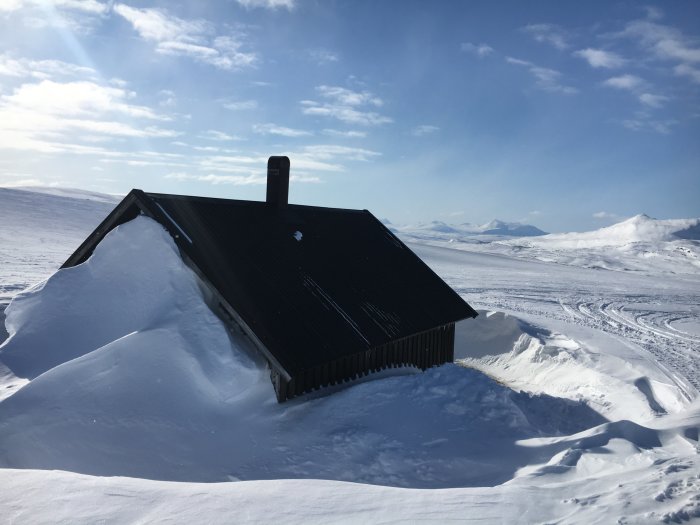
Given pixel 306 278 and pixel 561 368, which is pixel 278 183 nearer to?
pixel 306 278

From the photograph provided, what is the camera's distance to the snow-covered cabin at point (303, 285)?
10.4 m

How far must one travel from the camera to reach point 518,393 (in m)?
13.3

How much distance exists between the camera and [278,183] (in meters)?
14.6

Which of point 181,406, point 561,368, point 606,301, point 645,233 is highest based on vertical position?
point 645,233

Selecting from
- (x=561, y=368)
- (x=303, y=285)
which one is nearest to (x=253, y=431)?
(x=303, y=285)

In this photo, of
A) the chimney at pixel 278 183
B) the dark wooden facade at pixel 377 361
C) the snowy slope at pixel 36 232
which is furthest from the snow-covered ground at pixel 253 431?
the snowy slope at pixel 36 232

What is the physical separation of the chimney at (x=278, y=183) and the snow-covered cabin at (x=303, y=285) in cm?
3

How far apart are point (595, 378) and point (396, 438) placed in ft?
29.8

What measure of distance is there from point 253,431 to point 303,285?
4191mm

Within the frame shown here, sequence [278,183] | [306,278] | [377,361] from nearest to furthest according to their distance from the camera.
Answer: [377,361] → [306,278] → [278,183]

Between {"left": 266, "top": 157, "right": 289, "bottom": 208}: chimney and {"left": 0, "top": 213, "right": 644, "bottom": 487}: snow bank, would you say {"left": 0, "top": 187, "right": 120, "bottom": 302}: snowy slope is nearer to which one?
{"left": 0, "top": 213, "right": 644, "bottom": 487}: snow bank

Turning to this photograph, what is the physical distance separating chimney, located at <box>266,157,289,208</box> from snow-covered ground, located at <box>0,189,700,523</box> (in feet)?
14.4

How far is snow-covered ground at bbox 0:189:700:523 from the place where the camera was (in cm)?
547

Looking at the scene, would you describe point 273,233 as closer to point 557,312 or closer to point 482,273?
point 557,312
